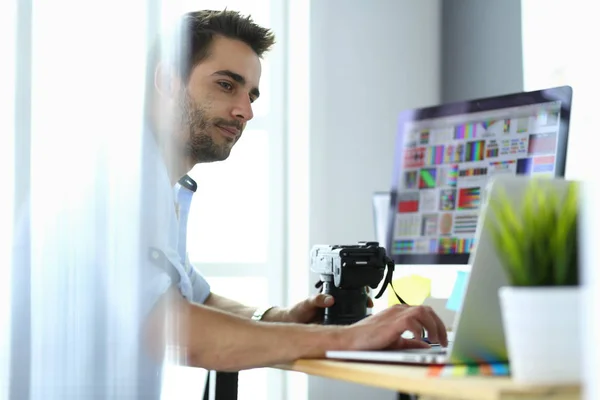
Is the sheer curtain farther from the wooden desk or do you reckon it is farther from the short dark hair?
the wooden desk

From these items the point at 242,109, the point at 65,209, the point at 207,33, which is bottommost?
the point at 65,209

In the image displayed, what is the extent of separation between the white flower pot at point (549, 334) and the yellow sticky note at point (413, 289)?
3.42 ft

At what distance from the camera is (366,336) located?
1104 millimetres

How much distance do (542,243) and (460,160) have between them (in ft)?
3.19

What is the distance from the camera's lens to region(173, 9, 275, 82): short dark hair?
1928 mm

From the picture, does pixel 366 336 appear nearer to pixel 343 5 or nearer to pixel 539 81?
pixel 539 81

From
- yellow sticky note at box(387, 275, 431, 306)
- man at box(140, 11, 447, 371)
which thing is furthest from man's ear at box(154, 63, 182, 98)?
yellow sticky note at box(387, 275, 431, 306)

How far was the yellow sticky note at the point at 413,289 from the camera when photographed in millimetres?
1824

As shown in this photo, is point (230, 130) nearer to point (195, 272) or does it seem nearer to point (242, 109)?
point (242, 109)

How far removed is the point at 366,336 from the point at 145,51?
0.74 metres

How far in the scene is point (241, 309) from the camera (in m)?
1.83

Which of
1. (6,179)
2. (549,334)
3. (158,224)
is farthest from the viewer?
(158,224)

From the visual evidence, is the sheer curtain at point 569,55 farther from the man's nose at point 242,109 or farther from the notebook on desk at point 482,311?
the notebook on desk at point 482,311

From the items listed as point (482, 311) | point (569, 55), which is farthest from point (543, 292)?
point (569, 55)
